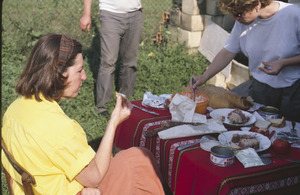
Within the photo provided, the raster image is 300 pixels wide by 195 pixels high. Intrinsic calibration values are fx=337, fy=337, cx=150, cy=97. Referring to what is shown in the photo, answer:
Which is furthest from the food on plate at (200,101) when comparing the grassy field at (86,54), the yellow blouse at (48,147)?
the grassy field at (86,54)

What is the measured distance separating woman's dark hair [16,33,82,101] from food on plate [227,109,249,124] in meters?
1.27

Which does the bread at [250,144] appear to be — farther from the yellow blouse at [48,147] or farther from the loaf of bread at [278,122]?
the yellow blouse at [48,147]

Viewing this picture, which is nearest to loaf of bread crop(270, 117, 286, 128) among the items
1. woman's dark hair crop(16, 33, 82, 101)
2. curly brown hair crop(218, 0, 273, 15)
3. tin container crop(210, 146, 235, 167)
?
tin container crop(210, 146, 235, 167)

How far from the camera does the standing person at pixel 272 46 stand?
271 cm

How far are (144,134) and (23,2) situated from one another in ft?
23.5

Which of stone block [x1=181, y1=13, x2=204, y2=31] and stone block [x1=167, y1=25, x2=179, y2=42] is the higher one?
stone block [x1=181, y1=13, x2=204, y2=31]

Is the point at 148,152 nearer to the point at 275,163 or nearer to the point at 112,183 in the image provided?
the point at 112,183

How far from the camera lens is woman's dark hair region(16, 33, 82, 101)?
1.87 m

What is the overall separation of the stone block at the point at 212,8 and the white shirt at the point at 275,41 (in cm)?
312

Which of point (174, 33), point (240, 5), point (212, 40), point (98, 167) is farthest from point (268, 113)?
point (174, 33)

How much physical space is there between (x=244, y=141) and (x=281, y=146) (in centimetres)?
22

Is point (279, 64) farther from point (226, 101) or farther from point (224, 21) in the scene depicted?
point (224, 21)

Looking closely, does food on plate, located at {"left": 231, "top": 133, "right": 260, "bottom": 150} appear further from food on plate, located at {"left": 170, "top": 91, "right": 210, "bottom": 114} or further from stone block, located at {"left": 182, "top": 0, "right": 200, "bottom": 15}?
stone block, located at {"left": 182, "top": 0, "right": 200, "bottom": 15}

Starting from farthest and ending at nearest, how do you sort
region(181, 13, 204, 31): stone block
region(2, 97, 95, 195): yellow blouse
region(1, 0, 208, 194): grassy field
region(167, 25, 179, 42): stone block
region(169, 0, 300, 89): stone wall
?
region(167, 25, 179, 42): stone block → region(181, 13, 204, 31): stone block → region(169, 0, 300, 89): stone wall → region(1, 0, 208, 194): grassy field → region(2, 97, 95, 195): yellow blouse
